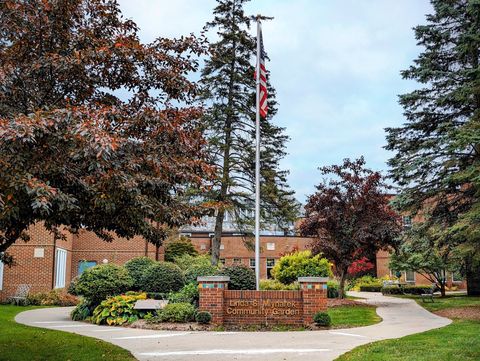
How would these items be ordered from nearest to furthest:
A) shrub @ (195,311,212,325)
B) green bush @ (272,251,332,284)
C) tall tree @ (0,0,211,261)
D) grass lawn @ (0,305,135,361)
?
tall tree @ (0,0,211,261) < grass lawn @ (0,305,135,361) < shrub @ (195,311,212,325) < green bush @ (272,251,332,284)

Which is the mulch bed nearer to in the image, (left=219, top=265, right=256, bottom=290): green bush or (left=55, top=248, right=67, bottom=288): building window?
(left=219, top=265, right=256, bottom=290): green bush

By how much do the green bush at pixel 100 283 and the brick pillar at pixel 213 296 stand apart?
4.03 metres

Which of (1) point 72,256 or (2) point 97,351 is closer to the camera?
(2) point 97,351

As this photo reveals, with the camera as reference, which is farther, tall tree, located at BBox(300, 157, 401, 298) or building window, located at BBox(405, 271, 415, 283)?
building window, located at BBox(405, 271, 415, 283)

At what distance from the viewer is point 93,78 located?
7102mm

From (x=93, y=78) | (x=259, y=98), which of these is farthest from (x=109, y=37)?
(x=259, y=98)

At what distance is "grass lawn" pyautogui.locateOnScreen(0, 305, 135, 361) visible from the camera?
332 inches

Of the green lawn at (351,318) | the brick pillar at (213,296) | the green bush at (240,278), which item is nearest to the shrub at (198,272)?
the green bush at (240,278)

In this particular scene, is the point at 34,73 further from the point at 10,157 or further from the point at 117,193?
the point at 117,193

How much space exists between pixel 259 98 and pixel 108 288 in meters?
7.47

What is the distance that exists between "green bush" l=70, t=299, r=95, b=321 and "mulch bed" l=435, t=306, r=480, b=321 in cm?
1136

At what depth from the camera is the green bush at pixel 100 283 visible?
51.0ft

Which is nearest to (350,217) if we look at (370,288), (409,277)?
(370,288)

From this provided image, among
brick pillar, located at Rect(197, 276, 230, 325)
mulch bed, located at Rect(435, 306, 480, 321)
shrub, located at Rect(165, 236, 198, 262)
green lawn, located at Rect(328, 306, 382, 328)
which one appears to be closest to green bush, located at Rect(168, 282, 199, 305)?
brick pillar, located at Rect(197, 276, 230, 325)
